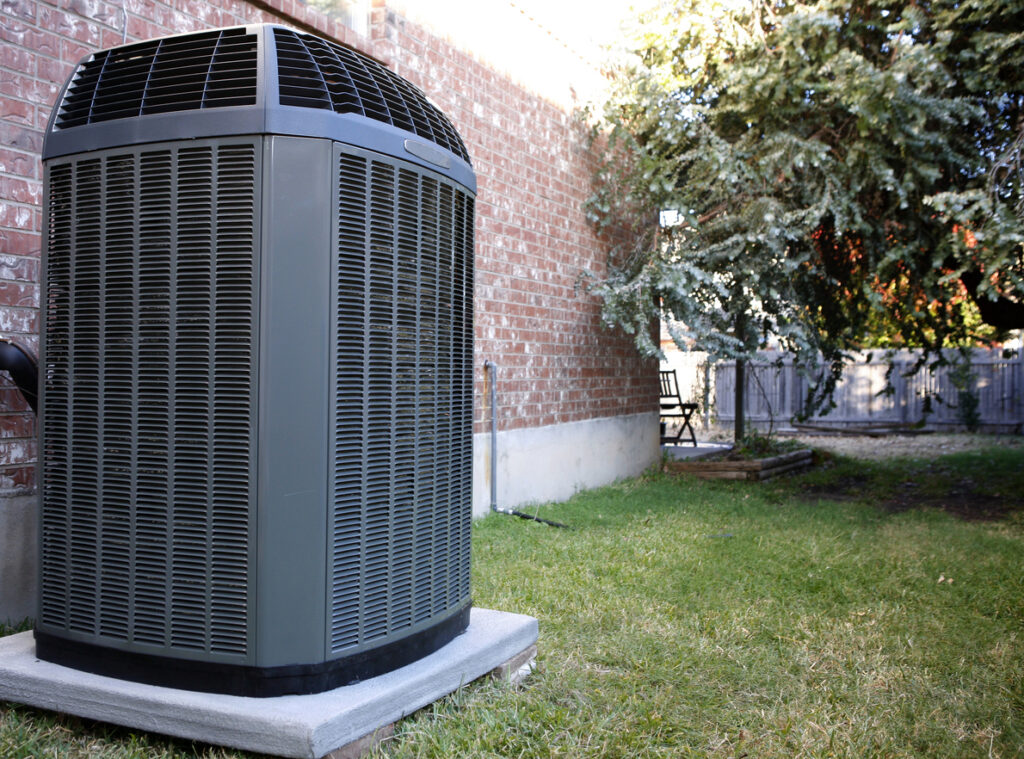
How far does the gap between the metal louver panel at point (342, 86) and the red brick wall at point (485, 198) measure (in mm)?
1591

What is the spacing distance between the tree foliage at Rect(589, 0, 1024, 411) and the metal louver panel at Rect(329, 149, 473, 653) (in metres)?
4.95

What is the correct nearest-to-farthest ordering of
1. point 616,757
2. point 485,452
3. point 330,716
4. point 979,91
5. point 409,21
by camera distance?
point 330,716
point 616,757
point 409,21
point 485,452
point 979,91

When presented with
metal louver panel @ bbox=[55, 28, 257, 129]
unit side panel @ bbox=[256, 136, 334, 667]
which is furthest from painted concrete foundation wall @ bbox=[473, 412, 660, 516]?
metal louver panel @ bbox=[55, 28, 257, 129]

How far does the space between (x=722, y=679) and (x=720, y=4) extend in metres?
6.26

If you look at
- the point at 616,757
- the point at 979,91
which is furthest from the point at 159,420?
the point at 979,91

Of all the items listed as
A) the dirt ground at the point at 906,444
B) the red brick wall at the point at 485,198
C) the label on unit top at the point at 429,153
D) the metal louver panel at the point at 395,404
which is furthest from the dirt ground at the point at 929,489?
the label on unit top at the point at 429,153

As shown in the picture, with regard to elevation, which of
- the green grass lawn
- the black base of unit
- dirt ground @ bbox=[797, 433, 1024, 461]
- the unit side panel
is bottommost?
the green grass lawn

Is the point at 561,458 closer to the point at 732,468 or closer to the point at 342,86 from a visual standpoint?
the point at 732,468

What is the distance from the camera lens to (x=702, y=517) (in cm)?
680

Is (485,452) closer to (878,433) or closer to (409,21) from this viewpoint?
(409,21)

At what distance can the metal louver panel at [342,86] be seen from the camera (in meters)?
2.41

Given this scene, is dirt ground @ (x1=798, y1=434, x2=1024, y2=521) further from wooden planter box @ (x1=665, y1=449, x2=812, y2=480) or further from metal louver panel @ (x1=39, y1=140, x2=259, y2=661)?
metal louver panel @ (x1=39, y1=140, x2=259, y2=661)

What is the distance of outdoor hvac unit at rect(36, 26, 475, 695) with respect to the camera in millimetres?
2289

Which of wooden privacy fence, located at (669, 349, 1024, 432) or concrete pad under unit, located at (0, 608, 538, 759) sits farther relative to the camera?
wooden privacy fence, located at (669, 349, 1024, 432)
